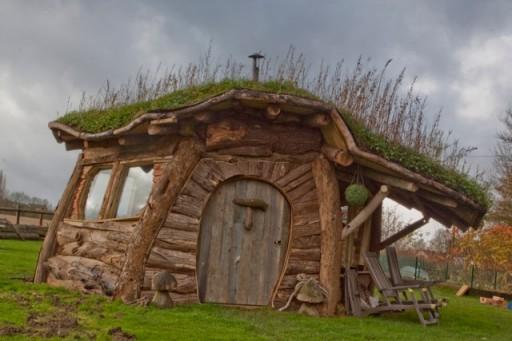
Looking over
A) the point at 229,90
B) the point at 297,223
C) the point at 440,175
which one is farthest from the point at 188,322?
the point at 440,175

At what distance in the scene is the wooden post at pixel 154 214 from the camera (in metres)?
8.56

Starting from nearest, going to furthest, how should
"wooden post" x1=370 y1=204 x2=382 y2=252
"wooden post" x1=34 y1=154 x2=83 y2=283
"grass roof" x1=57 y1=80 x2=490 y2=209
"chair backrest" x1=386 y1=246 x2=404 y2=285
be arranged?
1. "grass roof" x1=57 y1=80 x2=490 y2=209
2. "chair backrest" x1=386 y1=246 x2=404 y2=285
3. "wooden post" x1=34 y1=154 x2=83 y2=283
4. "wooden post" x1=370 y1=204 x2=382 y2=252

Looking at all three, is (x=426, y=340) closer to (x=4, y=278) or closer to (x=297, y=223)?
(x=297, y=223)

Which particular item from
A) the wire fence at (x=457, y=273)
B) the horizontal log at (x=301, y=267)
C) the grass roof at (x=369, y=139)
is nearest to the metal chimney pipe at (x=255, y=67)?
the grass roof at (x=369, y=139)

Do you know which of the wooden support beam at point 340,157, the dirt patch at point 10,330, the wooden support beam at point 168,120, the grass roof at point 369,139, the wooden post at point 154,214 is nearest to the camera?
the dirt patch at point 10,330

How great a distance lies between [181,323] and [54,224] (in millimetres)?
5202

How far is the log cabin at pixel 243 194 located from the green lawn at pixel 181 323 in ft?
1.94

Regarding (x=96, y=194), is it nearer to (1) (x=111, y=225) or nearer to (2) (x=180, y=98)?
(1) (x=111, y=225)

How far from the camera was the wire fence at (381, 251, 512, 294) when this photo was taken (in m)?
19.2

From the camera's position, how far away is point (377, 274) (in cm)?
936

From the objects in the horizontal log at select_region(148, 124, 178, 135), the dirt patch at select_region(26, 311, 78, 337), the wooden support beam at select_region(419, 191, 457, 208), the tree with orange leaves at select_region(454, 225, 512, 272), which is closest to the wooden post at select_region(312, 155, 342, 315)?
the wooden support beam at select_region(419, 191, 457, 208)

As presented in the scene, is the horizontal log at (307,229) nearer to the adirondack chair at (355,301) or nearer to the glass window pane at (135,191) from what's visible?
the adirondack chair at (355,301)

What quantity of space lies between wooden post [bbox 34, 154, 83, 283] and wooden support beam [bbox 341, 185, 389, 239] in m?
5.62

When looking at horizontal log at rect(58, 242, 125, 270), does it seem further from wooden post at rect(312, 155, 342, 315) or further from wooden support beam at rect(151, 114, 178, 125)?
wooden post at rect(312, 155, 342, 315)
